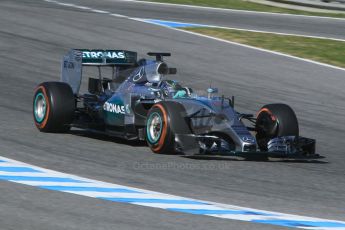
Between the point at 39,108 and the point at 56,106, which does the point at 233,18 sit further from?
the point at 56,106

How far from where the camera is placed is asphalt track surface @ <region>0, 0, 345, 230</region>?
885 centimetres

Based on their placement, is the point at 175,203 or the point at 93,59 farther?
the point at 93,59

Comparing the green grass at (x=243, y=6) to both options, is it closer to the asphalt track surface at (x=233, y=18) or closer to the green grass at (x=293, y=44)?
the asphalt track surface at (x=233, y=18)

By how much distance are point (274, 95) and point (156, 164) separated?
23.9 feet

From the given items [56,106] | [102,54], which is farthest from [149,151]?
[102,54]

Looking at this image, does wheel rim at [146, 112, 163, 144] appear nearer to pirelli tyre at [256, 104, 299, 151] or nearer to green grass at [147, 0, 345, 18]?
pirelli tyre at [256, 104, 299, 151]

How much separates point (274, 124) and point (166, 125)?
1663 mm

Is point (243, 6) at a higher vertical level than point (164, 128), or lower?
higher

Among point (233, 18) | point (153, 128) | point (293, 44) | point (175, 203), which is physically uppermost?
point (233, 18)

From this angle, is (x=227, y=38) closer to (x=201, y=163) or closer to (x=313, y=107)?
(x=313, y=107)

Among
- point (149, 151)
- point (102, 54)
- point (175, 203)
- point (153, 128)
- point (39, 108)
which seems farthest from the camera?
point (102, 54)

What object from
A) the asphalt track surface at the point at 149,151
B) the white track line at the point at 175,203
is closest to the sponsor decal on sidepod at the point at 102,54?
the asphalt track surface at the point at 149,151

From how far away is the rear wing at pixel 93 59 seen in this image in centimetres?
1393

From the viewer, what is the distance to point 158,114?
39.5ft
